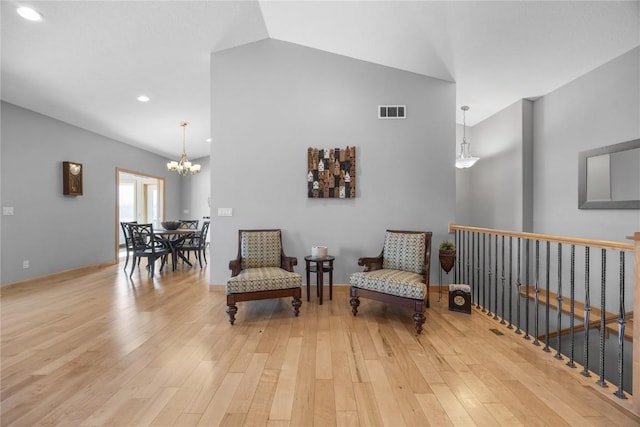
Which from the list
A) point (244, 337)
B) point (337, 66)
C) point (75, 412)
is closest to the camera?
point (75, 412)

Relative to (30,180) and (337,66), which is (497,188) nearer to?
(337,66)

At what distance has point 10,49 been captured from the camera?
3205 mm

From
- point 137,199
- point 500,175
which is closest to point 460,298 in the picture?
point 500,175

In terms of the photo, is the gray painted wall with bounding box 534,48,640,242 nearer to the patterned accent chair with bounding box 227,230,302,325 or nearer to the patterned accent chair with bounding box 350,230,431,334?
the patterned accent chair with bounding box 350,230,431,334

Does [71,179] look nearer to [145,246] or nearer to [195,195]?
[145,246]

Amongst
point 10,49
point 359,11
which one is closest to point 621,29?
point 359,11

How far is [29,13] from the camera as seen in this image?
2.81m

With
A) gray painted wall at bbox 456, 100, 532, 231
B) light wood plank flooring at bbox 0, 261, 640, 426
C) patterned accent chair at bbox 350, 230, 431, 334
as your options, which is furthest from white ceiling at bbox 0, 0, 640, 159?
light wood plank flooring at bbox 0, 261, 640, 426

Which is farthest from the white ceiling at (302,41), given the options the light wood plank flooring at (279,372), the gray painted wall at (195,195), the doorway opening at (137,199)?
the doorway opening at (137,199)

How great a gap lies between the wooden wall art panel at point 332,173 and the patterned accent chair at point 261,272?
0.84 m

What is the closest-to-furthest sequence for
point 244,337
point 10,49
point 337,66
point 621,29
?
1. point 244,337
2. point 621,29
3. point 10,49
4. point 337,66

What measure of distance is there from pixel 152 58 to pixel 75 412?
150 inches

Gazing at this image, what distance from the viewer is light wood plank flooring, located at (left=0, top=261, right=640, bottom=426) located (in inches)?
65.4

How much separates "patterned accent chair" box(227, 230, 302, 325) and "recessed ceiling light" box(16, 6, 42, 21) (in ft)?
9.39
